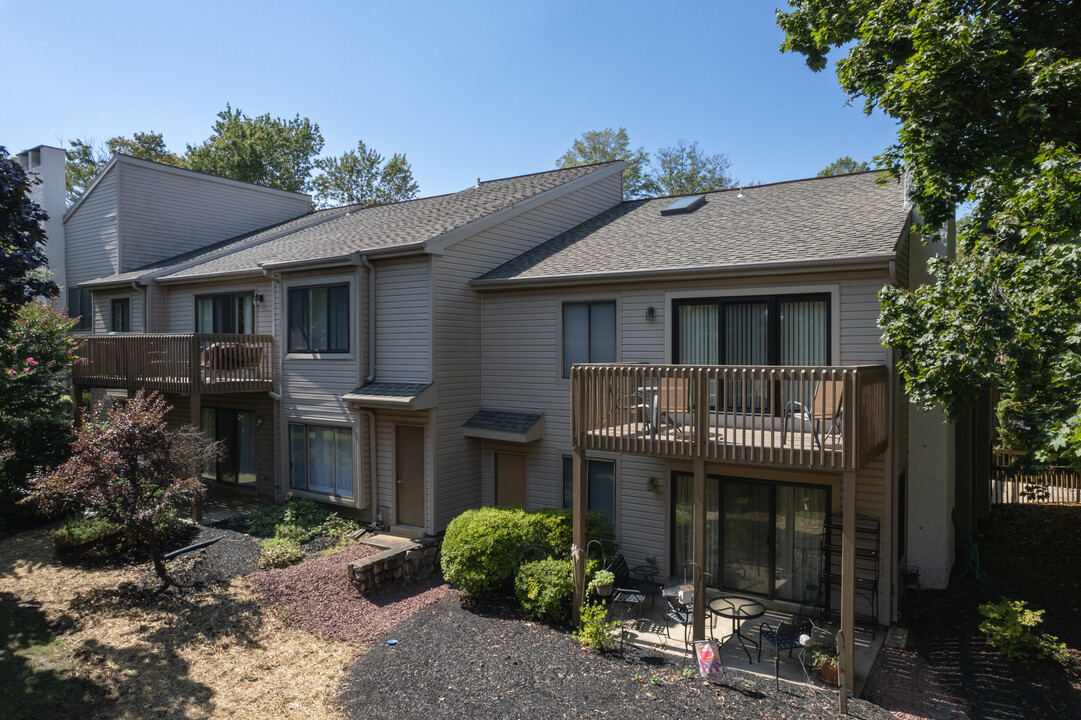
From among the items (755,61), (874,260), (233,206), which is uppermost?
(755,61)

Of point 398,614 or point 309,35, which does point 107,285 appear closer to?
point 309,35

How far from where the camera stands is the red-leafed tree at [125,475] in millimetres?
10328

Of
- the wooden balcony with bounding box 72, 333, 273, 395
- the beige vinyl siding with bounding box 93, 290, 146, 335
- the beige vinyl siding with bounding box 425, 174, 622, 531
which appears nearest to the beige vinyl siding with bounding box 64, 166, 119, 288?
the beige vinyl siding with bounding box 93, 290, 146, 335

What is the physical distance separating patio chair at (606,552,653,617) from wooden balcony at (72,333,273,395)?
31.3 feet

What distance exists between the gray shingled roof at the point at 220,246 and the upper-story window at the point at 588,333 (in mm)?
12508

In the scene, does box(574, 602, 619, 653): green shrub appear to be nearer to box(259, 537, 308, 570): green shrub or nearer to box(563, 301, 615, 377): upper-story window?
box(563, 301, 615, 377): upper-story window

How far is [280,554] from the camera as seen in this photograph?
11.5 meters

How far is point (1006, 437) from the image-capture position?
19.3 meters

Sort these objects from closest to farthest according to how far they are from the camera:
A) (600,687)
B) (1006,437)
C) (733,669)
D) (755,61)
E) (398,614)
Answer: (600,687), (733,669), (398,614), (755,61), (1006,437)

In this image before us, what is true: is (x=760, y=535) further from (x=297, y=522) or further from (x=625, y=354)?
(x=297, y=522)

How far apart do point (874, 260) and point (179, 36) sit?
15.1 m

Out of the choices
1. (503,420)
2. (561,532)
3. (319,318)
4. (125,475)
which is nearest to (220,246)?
(319,318)

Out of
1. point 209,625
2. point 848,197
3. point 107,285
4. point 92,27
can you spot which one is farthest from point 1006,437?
point 107,285

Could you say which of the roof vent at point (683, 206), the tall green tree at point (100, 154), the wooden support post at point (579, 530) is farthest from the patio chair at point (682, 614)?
the tall green tree at point (100, 154)
